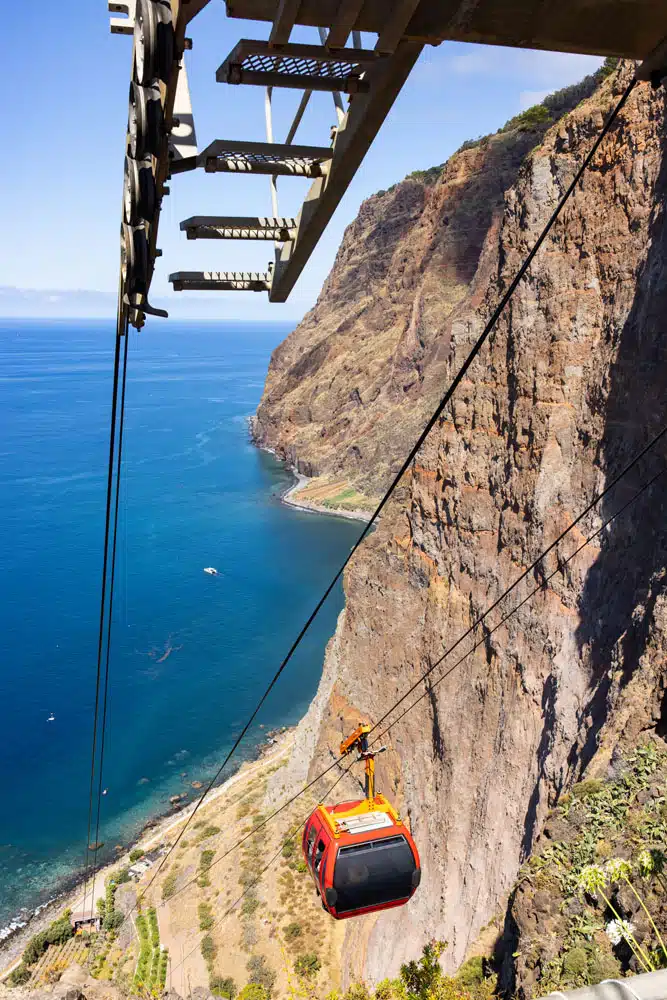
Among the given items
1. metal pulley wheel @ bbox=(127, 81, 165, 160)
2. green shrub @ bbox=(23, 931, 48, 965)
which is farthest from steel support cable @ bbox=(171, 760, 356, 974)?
metal pulley wheel @ bbox=(127, 81, 165, 160)

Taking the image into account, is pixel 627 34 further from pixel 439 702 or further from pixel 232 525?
pixel 232 525

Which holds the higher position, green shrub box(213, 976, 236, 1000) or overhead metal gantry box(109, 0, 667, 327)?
overhead metal gantry box(109, 0, 667, 327)

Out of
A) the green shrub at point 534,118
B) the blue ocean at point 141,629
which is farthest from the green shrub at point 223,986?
the green shrub at point 534,118

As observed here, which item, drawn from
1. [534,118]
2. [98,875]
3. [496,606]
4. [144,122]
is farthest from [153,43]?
[534,118]

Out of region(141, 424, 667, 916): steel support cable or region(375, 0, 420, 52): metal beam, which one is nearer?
region(375, 0, 420, 52): metal beam

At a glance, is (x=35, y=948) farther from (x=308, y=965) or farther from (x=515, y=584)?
(x=515, y=584)

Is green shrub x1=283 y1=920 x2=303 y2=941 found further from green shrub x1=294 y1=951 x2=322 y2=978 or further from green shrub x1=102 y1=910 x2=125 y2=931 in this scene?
green shrub x1=102 y1=910 x2=125 y2=931

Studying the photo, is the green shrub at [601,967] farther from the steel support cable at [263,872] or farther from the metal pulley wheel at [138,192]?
the steel support cable at [263,872]
